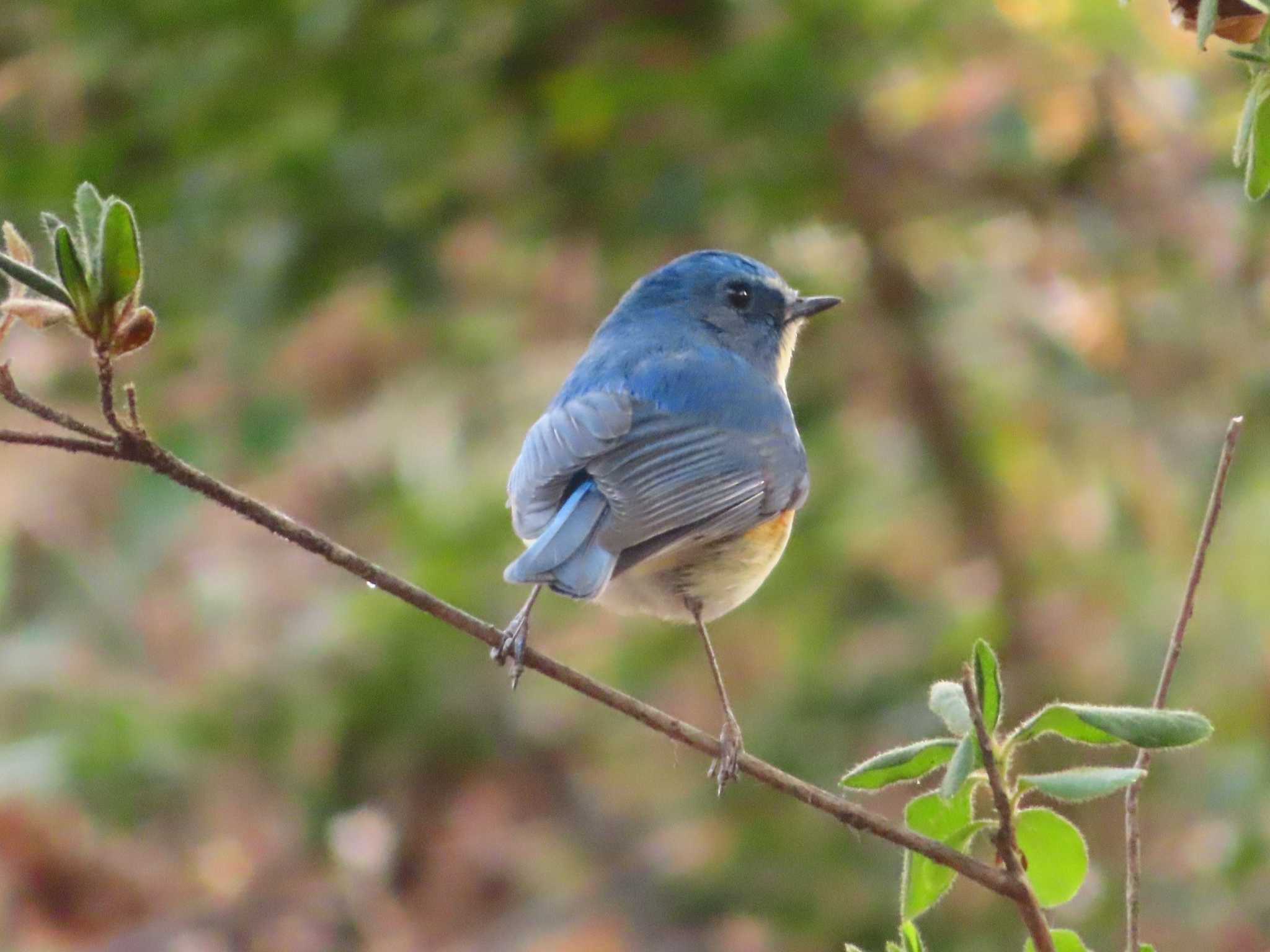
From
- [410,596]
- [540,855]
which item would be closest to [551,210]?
[540,855]

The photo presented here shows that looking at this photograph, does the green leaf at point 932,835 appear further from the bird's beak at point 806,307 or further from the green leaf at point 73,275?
the bird's beak at point 806,307

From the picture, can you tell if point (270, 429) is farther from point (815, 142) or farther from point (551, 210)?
point (815, 142)

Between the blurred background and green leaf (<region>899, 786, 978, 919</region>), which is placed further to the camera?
the blurred background

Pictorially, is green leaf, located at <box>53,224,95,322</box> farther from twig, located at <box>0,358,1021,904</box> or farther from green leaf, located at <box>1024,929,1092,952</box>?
green leaf, located at <box>1024,929,1092,952</box>

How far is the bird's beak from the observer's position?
397cm

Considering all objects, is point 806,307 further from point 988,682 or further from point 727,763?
point 988,682

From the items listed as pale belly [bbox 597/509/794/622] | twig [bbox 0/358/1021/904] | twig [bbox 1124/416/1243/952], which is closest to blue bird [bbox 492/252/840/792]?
pale belly [bbox 597/509/794/622]

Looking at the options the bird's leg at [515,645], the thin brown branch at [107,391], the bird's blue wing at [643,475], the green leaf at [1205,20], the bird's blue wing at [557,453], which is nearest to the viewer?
the green leaf at [1205,20]

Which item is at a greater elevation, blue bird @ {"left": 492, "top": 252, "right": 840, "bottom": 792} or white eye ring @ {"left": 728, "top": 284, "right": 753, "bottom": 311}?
white eye ring @ {"left": 728, "top": 284, "right": 753, "bottom": 311}

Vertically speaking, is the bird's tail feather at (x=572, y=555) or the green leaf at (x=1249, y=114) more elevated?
the bird's tail feather at (x=572, y=555)

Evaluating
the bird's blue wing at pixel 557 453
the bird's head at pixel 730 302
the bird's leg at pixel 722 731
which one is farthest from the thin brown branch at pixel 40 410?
the bird's head at pixel 730 302

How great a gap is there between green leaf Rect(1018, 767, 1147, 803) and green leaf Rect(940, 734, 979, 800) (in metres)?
0.06

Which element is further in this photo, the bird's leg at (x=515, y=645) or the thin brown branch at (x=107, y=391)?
the bird's leg at (x=515, y=645)

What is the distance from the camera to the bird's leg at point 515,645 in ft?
6.88
